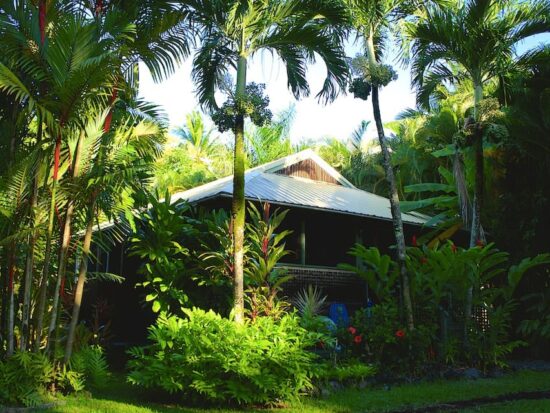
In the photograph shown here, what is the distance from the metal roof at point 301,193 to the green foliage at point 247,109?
2.74m

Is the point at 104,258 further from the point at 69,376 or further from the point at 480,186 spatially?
the point at 480,186

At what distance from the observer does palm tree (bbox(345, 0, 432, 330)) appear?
11.7 m

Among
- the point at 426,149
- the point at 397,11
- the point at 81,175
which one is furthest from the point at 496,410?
the point at 426,149

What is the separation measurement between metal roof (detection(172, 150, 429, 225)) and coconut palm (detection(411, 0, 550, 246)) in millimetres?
3671

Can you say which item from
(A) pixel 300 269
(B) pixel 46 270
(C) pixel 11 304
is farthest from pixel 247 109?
(A) pixel 300 269

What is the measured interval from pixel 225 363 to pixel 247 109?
398 centimetres

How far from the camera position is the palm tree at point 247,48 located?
9.64 metres

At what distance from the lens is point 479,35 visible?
1260cm

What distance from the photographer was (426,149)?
25531 millimetres

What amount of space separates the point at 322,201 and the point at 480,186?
4.04m

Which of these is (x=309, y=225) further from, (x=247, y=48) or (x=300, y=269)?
(x=247, y=48)

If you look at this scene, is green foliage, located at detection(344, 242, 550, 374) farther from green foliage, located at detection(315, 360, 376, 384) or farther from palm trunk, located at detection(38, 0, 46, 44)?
palm trunk, located at detection(38, 0, 46, 44)

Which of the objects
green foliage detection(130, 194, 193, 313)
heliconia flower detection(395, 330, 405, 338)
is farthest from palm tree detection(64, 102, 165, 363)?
heliconia flower detection(395, 330, 405, 338)

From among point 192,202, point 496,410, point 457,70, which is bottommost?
point 496,410
